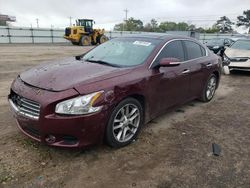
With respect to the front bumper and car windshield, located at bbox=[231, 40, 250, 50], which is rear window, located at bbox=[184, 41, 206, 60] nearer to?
the front bumper

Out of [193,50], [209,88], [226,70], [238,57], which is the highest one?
[193,50]

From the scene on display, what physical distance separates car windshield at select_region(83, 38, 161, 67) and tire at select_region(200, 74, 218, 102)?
1992 millimetres

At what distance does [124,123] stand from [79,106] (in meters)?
0.85

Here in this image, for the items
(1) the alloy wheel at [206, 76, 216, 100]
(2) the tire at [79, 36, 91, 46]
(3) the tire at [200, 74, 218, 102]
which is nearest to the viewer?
(3) the tire at [200, 74, 218, 102]

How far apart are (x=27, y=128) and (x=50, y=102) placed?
0.60 m

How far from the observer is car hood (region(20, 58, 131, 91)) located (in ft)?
10.4

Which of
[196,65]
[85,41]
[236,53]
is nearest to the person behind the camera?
[196,65]

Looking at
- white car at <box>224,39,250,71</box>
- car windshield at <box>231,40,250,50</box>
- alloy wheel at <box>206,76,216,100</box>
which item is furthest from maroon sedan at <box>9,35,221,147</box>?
car windshield at <box>231,40,250,50</box>

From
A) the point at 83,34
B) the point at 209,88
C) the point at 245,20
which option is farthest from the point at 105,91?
the point at 245,20

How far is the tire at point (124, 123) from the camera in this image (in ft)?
11.0

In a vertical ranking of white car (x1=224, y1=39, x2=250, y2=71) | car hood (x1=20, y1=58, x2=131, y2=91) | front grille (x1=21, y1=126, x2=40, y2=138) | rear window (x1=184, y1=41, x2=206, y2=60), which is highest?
rear window (x1=184, y1=41, x2=206, y2=60)

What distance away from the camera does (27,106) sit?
10.3ft

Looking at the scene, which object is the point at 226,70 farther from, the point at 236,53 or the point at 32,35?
the point at 32,35

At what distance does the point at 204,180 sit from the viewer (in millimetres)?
2947
